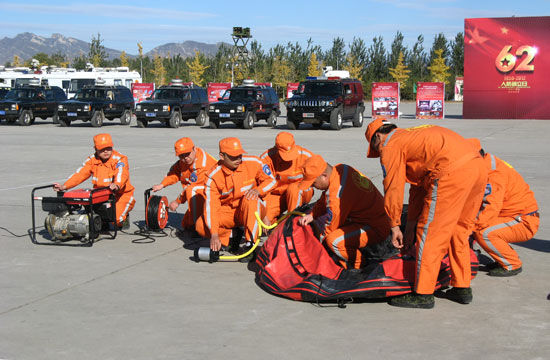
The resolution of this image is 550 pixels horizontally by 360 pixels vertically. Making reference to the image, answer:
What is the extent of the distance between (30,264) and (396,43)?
243 ft

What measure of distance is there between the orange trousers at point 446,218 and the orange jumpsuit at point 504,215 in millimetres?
1021

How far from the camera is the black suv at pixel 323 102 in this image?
2795 cm

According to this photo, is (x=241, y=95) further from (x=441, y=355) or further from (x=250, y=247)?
(x=441, y=355)

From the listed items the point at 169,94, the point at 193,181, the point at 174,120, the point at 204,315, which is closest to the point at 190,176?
the point at 193,181

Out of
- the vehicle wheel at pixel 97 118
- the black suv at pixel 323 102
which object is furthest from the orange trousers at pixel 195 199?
the vehicle wheel at pixel 97 118

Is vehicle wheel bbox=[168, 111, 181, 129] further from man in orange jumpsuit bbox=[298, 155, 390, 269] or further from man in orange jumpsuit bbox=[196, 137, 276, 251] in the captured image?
man in orange jumpsuit bbox=[298, 155, 390, 269]

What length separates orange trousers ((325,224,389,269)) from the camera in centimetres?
669

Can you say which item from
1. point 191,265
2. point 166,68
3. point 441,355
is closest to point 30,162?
point 191,265

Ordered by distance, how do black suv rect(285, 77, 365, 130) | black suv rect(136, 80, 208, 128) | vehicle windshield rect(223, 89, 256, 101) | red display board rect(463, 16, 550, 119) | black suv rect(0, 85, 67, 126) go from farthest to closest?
red display board rect(463, 16, 550, 119), black suv rect(0, 85, 67, 126), black suv rect(136, 80, 208, 128), vehicle windshield rect(223, 89, 256, 101), black suv rect(285, 77, 365, 130)

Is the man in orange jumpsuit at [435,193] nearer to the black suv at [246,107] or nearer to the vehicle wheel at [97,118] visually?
the black suv at [246,107]

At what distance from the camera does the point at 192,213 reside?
28.5ft

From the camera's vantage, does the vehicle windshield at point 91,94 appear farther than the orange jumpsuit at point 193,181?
Yes

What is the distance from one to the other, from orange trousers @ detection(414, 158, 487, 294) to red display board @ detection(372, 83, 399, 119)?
106ft

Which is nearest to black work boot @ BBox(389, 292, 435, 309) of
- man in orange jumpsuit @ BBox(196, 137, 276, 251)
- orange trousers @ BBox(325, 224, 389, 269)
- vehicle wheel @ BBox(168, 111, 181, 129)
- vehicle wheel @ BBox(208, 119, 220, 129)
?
orange trousers @ BBox(325, 224, 389, 269)
